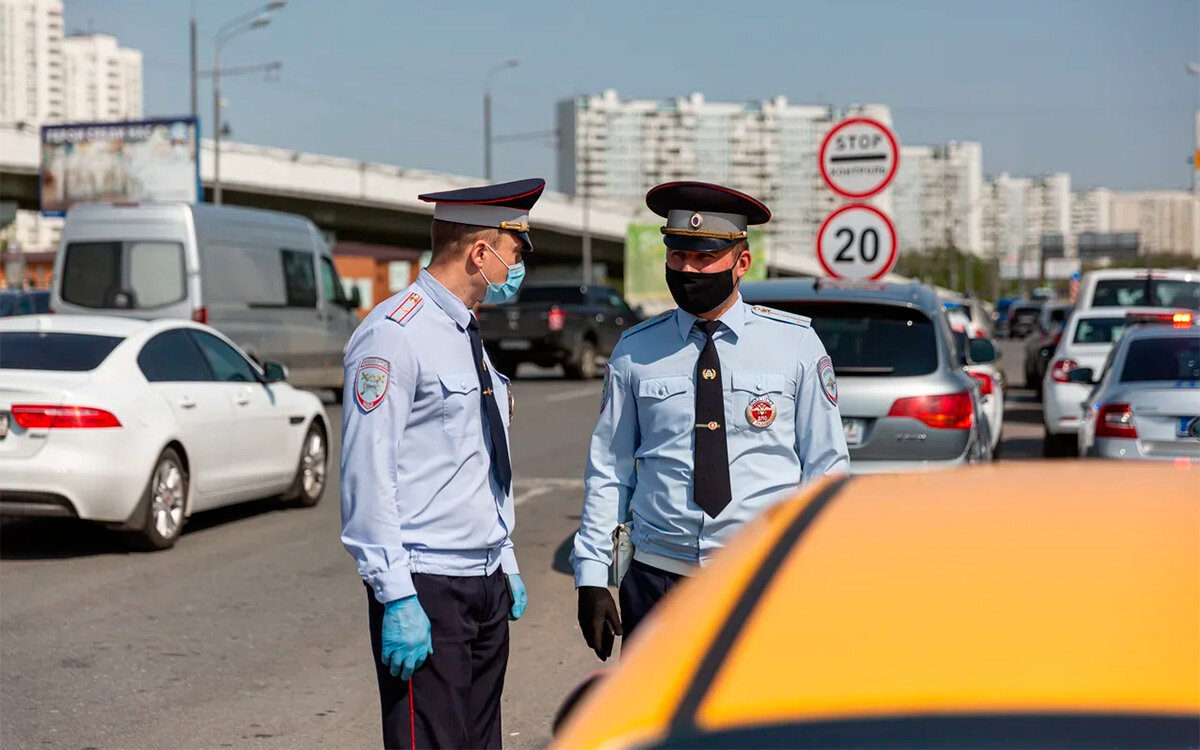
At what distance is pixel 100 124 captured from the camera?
43750mm

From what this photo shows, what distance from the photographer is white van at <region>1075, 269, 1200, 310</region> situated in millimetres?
22172

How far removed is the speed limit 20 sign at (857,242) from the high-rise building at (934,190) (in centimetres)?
16097

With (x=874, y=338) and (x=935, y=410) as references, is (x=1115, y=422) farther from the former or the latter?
(x=874, y=338)

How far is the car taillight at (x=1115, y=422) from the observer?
1050 centimetres

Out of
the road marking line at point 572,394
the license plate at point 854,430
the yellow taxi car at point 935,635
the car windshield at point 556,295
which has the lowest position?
the road marking line at point 572,394

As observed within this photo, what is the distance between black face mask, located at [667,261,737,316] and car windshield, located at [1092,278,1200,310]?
63.5 feet

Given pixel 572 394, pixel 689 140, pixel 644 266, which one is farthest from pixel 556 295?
pixel 689 140

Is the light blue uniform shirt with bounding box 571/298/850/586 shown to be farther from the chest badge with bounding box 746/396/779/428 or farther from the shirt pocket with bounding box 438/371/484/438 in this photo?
the shirt pocket with bounding box 438/371/484/438

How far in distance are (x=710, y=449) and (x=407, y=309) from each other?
799 mm

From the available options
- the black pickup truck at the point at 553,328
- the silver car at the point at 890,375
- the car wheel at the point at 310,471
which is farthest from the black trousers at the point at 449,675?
the black pickup truck at the point at 553,328

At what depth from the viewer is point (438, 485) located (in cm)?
367

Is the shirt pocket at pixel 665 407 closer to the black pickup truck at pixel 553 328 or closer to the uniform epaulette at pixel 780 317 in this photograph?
the uniform epaulette at pixel 780 317

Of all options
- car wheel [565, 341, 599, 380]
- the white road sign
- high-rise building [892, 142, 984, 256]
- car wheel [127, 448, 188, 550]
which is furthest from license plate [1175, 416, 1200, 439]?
high-rise building [892, 142, 984, 256]

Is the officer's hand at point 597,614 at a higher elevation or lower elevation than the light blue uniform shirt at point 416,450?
lower
